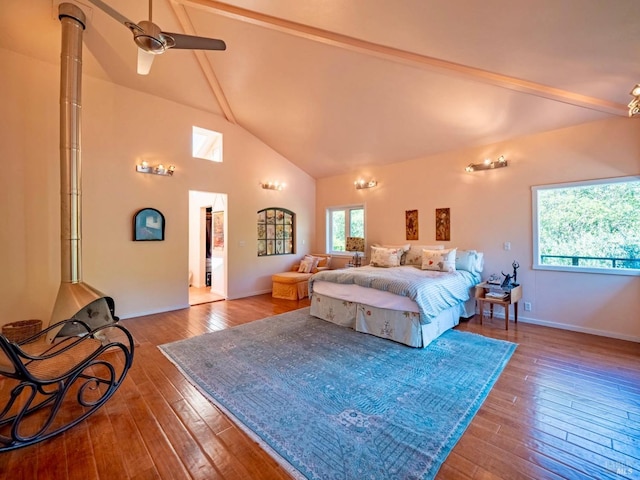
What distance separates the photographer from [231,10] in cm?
297

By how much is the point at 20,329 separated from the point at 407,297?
4844 millimetres

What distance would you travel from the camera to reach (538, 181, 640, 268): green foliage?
346 cm

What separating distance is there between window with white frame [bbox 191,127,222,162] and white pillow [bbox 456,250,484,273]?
493 cm

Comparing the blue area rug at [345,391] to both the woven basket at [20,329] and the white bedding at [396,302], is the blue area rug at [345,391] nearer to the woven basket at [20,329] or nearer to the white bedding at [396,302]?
the white bedding at [396,302]

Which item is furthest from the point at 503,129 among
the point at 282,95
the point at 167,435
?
the point at 167,435

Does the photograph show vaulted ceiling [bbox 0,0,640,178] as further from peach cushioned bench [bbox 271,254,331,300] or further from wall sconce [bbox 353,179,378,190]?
peach cushioned bench [bbox 271,254,331,300]

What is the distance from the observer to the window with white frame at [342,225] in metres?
6.53

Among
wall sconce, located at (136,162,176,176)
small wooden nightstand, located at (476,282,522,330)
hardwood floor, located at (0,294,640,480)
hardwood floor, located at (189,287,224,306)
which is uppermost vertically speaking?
wall sconce, located at (136,162,176,176)

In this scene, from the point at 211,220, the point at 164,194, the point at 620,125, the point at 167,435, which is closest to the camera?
the point at 167,435

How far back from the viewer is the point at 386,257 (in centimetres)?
500

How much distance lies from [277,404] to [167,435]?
30.8 inches

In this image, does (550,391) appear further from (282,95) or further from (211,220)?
(211,220)

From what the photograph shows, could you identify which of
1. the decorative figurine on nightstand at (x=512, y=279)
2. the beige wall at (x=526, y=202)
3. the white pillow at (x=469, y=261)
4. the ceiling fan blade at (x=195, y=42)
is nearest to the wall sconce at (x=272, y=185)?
the beige wall at (x=526, y=202)

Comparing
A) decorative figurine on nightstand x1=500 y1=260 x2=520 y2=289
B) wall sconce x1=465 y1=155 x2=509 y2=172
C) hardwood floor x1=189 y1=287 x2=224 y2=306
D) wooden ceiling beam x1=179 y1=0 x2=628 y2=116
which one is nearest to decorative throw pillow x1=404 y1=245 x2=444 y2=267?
decorative figurine on nightstand x1=500 y1=260 x2=520 y2=289
